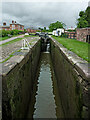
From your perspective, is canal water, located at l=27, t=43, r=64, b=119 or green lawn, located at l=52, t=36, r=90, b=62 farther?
canal water, located at l=27, t=43, r=64, b=119

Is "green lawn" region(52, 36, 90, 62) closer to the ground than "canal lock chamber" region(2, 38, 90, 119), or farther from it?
farther from it

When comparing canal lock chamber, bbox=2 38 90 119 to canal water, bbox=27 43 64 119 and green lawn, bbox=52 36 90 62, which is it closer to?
canal water, bbox=27 43 64 119

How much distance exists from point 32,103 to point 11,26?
240ft

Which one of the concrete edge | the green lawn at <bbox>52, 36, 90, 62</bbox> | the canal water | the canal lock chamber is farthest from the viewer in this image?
the canal water

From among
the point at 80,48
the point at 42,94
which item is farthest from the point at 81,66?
the point at 80,48

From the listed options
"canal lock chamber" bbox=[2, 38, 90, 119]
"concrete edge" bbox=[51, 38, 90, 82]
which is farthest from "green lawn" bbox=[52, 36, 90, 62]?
"canal lock chamber" bbox=[2, 38, 90, 119]

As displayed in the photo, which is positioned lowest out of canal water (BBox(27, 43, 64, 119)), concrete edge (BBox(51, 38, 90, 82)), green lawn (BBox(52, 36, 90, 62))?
canal water (BBox(27, 43, 64, 119))

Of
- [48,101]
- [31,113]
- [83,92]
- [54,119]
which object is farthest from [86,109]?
[48,101]

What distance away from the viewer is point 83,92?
2.03 m

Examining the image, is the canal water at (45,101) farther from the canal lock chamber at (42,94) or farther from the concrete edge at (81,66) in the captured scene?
the concrete edge at (81,66)

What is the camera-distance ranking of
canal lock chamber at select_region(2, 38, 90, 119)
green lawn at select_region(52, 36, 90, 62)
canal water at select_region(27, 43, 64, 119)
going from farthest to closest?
canal water at select_region(27, 43, 64, 119), green lawn at select_region(52, 36, 90, 62), canal lock chamber at select_region(2, 38, 90, 119)

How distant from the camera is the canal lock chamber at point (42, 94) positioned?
236 cm

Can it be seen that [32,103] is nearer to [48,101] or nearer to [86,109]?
[48,101]

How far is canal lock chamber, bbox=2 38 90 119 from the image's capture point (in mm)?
2363
